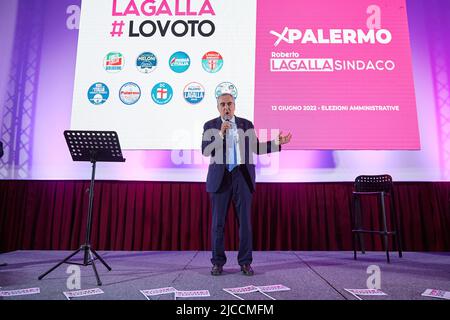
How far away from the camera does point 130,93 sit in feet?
12.1

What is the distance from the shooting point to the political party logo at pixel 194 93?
365cm

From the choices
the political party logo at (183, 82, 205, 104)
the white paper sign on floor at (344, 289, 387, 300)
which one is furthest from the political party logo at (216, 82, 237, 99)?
the white paper sign on floor at (344, 289, 387, 300)

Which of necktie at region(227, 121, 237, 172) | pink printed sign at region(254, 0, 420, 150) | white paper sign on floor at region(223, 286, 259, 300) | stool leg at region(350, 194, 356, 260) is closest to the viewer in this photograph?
white paper sign on floor at region(223, 286, 259, 300)

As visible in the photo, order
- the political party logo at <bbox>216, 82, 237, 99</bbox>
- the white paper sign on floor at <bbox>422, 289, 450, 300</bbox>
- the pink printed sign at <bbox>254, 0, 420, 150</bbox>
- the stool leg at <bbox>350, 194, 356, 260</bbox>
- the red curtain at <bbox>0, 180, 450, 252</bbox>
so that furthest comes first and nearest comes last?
the red curtain at <bbox>0, 180, 450, 252</bbox> < the political party logo at <bbox>216, 82, 237, 99</bbox> < the pink printed sign at <bbox>254, 0, 420, 150</bbox> < the stool leg at <bbox>350, 194, 356, 260</bbox> < the white paper sign on floor at <bbox>422, 289, 450, 300</bbox>

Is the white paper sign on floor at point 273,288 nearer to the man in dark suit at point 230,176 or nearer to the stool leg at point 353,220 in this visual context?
the man in dark suit at point 230,176

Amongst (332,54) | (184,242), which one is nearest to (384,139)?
(332,54)

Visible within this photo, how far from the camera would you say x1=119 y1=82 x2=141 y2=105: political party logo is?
367 cm

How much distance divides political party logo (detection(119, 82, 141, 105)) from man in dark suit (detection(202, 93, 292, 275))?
1.36 meters

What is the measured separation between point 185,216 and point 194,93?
4.91 feet

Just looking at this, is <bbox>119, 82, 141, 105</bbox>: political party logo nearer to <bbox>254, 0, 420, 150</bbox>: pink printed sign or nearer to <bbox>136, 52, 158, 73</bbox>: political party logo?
<bbox>136, 52, 158, 73</bbox>: political party logo

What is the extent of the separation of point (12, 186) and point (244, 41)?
3.37 metres

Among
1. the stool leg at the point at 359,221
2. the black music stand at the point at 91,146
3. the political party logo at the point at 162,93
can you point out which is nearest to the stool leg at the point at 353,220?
the stool leg at the point at 359,221

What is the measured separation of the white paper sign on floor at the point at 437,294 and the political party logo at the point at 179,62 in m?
3.06
